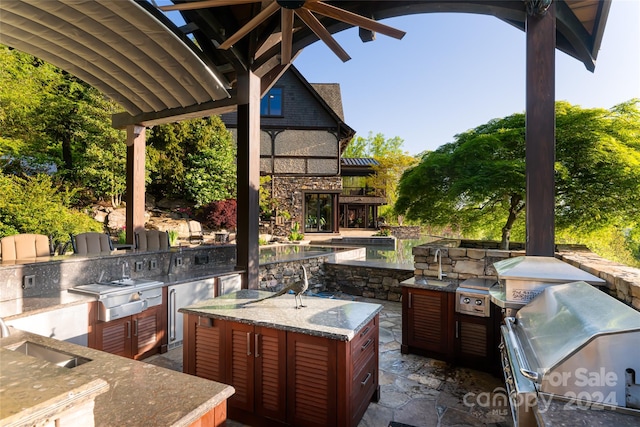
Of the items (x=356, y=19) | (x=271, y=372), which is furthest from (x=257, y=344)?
(x=356, y=19)

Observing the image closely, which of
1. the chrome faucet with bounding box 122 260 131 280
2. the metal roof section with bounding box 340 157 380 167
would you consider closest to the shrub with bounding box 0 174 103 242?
the chrome faucet with bounding box 122 260 131 280

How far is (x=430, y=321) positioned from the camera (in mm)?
3760

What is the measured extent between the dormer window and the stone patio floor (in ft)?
44.2

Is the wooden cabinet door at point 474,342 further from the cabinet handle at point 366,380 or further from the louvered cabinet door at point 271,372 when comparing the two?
the louvered cabinet door at point 271,372

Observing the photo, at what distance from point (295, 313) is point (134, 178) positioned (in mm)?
5404

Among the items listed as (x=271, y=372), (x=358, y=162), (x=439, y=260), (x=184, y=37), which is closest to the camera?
(x=271, y=372)

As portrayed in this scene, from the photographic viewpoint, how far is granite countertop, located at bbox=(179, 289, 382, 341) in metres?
2.23

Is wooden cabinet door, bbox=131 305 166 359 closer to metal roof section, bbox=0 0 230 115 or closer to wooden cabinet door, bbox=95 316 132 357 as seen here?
wooden cabinet door, bbox=95 316 132 357

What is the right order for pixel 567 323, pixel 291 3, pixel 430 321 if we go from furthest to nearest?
pixel 430 321 < pixel 291 3 < pixel 567 323

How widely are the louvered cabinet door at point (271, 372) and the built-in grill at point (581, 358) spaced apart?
1.46 meters

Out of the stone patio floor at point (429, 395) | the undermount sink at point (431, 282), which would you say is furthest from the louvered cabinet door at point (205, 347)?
the undermount sink at point (431, 282)

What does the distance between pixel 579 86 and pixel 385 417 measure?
19.4 feet

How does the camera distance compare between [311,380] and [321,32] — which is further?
[321,32]

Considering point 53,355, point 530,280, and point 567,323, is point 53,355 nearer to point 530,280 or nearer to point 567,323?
point 567,323
